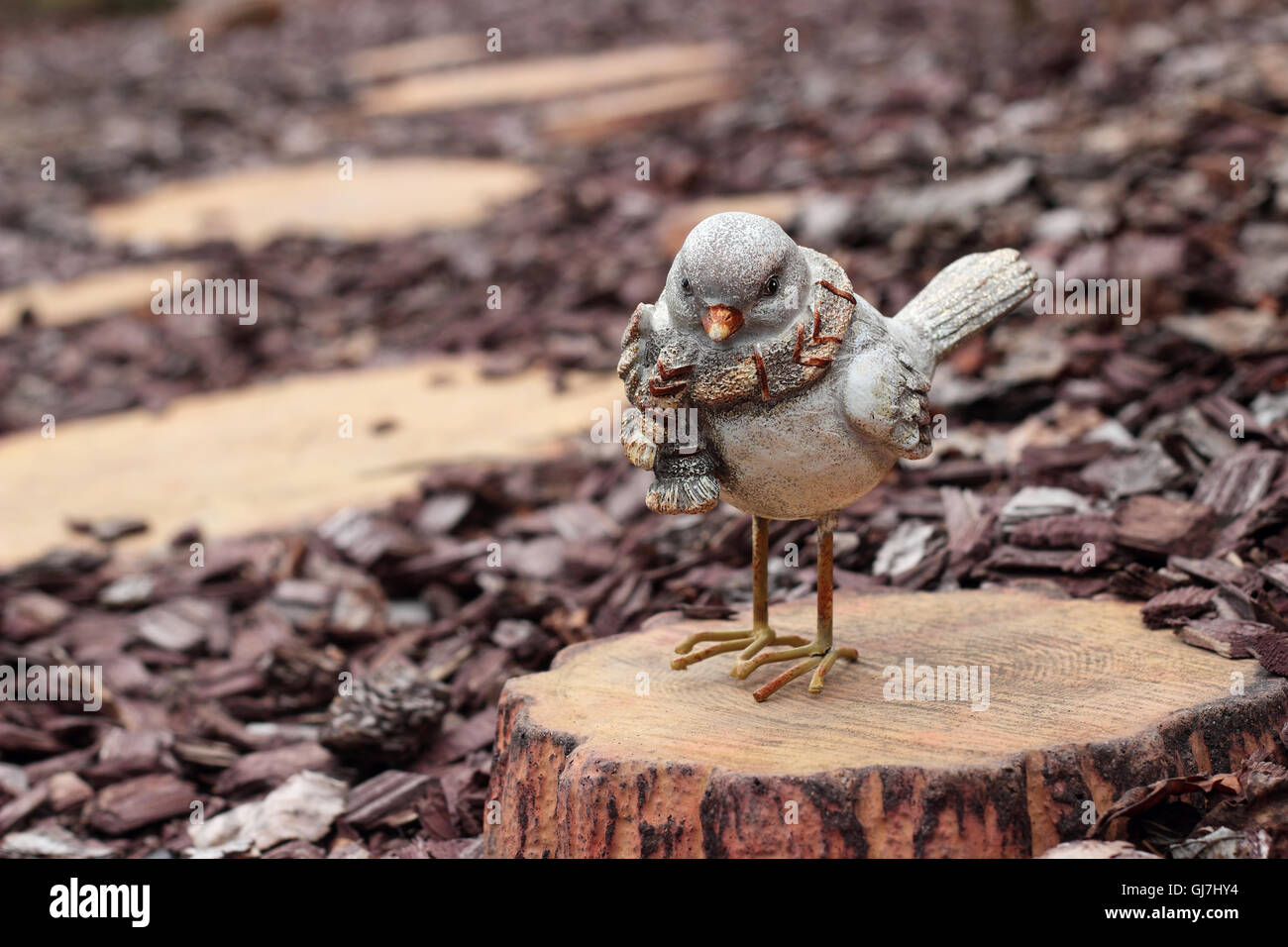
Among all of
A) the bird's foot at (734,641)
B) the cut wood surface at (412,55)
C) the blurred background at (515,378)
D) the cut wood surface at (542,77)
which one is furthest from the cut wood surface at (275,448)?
the cut wood surface at (412,55)

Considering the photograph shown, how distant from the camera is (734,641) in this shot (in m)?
2.68

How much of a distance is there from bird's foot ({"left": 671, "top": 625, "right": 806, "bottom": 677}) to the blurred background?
0.39m

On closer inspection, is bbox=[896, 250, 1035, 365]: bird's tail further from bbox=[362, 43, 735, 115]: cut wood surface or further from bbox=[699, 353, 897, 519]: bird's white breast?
bbox=[362, 43, 735, 115]: cut wood surface

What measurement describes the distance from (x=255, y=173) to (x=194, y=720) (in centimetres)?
690

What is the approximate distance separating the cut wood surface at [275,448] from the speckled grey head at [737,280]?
2.40 meters

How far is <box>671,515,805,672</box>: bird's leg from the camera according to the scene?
2650 mm

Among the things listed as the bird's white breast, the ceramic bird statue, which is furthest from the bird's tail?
the bird's white breast

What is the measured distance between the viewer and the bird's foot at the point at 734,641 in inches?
104

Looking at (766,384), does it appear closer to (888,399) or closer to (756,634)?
(888,399)

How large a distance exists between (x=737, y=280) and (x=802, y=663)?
768 millimetres

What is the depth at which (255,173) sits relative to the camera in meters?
9.69

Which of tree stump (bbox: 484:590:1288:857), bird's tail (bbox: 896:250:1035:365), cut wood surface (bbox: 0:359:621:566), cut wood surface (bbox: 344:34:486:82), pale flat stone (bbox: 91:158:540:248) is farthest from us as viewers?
cut wood surface (bbox: 344:34:486:82)

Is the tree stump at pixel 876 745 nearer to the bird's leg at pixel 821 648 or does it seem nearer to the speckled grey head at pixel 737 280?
the bird's leg at pixel 821 648

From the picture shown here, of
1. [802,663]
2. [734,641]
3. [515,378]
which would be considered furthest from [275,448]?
[802,663]
